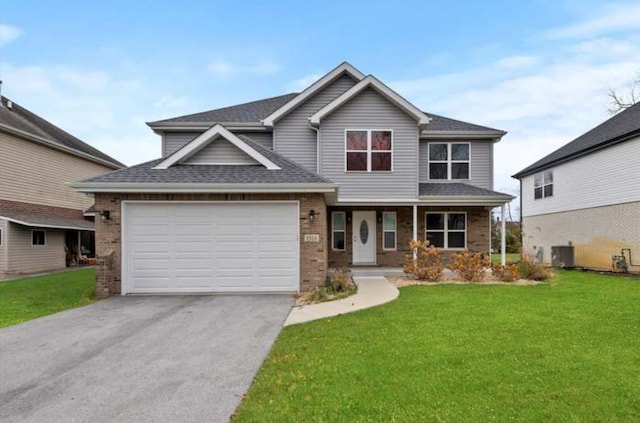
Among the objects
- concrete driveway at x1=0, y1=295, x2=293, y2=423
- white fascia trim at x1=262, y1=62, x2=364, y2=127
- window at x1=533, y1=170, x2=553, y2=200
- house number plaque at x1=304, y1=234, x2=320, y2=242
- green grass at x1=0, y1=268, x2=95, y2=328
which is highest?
white fascia trim at x1=262, y1=62, x2=364, y2=127

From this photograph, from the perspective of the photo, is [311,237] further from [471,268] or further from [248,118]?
[248,118]

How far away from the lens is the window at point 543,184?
20900 mm

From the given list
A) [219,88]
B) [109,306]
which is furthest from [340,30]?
[109,306]

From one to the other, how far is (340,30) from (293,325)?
1360cm

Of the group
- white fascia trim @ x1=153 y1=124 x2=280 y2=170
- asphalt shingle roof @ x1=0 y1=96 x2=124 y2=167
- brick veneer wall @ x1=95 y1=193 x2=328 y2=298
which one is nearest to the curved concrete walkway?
brick veneer wall @ x1=95 y1=193 x2=328 y2=298

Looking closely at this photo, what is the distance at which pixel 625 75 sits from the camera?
2844cm

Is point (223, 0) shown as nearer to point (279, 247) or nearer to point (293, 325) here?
point (279, 247)

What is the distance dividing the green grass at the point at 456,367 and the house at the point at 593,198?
359 inches

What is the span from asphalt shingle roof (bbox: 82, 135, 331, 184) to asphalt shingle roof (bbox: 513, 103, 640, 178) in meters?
12.6

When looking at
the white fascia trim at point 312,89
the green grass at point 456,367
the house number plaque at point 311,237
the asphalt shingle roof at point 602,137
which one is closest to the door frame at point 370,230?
the white fascia trim at point 312,89

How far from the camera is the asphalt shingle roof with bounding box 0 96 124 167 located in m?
19.1

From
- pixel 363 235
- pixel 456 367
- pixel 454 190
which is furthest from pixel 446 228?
pixel 456 367

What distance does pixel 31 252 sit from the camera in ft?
59.8

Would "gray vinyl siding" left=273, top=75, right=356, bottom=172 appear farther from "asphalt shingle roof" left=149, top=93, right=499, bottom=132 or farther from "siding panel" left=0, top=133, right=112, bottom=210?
"siding panel" left=0, top=133, right=112, bottom=210
